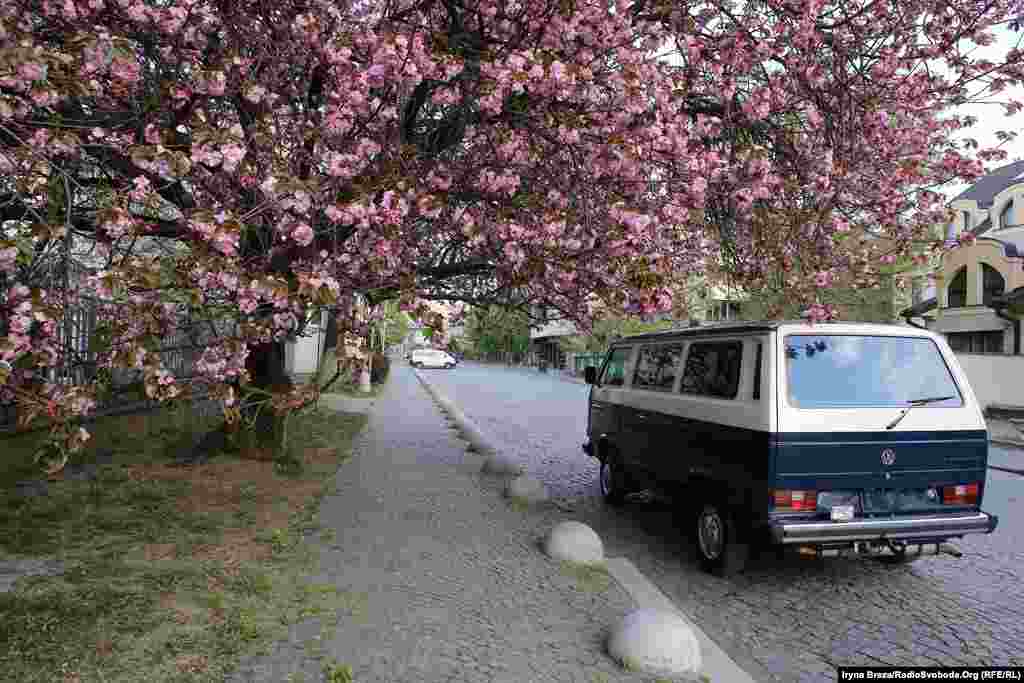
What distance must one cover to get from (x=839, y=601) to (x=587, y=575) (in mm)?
1886

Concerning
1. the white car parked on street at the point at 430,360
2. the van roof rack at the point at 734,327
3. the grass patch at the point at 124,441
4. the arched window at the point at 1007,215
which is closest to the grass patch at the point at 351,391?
the grass patch at the point at 124,441

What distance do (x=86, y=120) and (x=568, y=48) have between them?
12.6 feet

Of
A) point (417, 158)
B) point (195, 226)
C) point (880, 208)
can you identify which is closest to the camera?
A: point (195, 226)

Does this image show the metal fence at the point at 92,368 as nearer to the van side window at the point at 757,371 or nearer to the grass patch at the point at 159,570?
the grass patch at the point at 159,570

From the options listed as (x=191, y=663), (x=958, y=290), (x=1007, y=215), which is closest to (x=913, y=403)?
(x=191, y=663)

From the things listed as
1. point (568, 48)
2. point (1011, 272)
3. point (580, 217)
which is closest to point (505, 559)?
point (580, 217)

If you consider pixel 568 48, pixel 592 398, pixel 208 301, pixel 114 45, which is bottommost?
pixel 592 398

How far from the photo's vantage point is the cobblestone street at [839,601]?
448cm

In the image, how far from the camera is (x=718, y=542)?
5.89 meters

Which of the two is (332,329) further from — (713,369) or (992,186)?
(992,186)

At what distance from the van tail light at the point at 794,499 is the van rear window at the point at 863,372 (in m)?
0.60

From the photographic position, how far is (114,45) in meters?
4.19

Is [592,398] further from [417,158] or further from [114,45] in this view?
[114,45]

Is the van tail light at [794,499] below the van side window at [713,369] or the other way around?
below
